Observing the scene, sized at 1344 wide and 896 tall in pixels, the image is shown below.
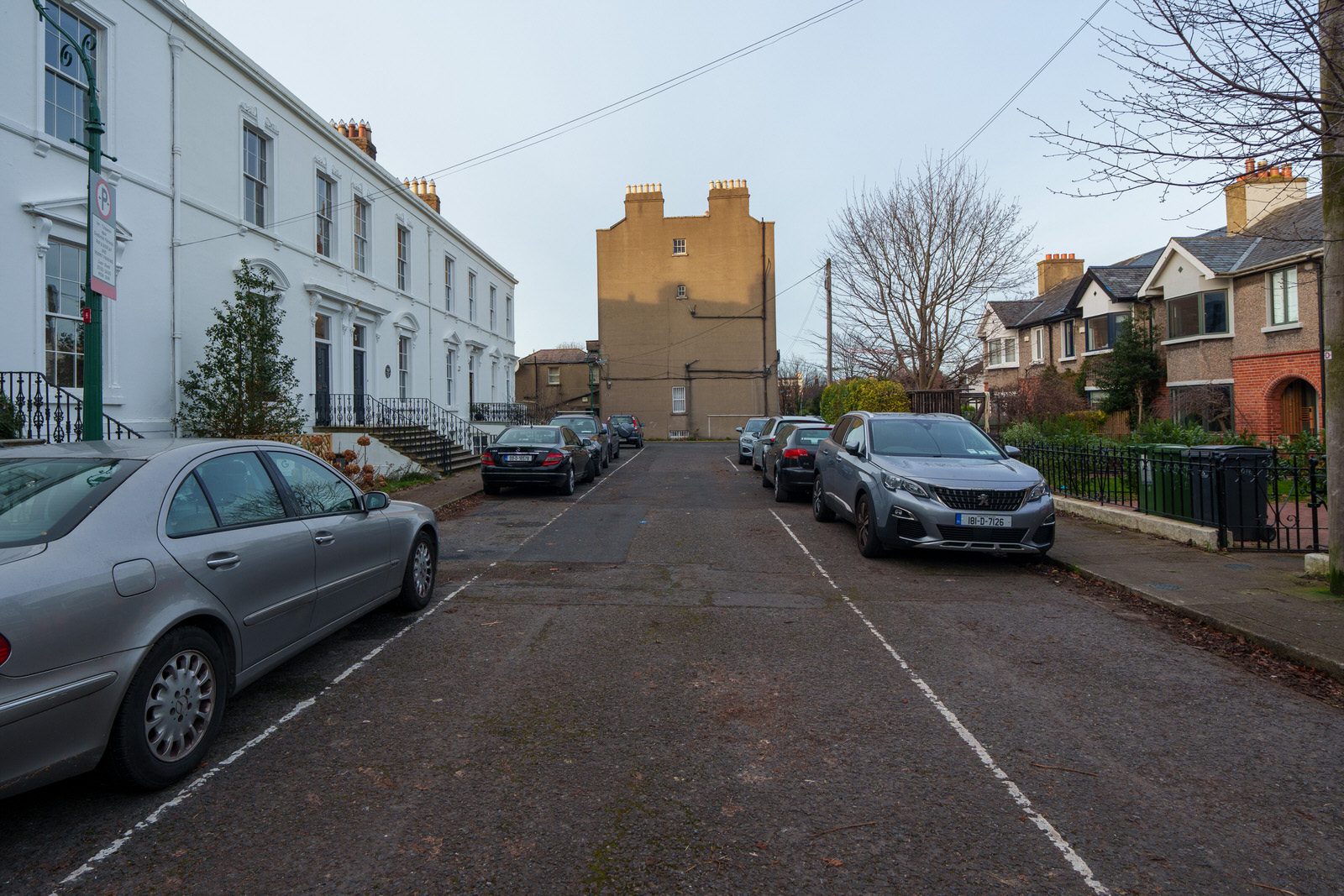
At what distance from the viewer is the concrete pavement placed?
5.70 meters

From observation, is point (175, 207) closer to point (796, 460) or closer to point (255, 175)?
point (255, 175)

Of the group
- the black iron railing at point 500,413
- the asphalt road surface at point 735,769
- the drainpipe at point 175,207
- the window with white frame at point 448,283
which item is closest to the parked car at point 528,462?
the drainpipe at point 175,207

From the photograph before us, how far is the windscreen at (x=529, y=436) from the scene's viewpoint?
52.9ft

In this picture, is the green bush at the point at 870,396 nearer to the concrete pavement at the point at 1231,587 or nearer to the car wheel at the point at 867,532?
the car wheel at the point at 867,532

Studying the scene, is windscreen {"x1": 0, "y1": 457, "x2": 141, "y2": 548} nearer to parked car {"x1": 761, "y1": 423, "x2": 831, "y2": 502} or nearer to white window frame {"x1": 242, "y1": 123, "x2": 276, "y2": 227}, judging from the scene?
parked car {"x1": 761, "y1": 423, "x2": 831, "y2": 502}

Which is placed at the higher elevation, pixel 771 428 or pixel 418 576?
pixel 771 428

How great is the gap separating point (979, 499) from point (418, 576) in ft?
18.5

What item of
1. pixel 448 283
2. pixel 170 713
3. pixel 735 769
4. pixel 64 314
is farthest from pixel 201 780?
pixel 448 283

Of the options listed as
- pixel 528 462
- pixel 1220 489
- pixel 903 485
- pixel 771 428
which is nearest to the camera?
pixel 903 485

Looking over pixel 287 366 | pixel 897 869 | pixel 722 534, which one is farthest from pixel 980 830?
pixel 287 366

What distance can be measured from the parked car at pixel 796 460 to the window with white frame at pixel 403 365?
12950 millimetres

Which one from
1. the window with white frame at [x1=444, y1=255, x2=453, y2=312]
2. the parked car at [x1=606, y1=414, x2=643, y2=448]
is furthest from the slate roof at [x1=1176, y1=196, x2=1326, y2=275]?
the window with white frame at [x1=444, y1=255, x2=453, y2=312]

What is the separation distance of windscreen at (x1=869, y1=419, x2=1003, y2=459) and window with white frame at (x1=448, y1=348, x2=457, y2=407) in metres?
20.2

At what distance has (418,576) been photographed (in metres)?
6.75
